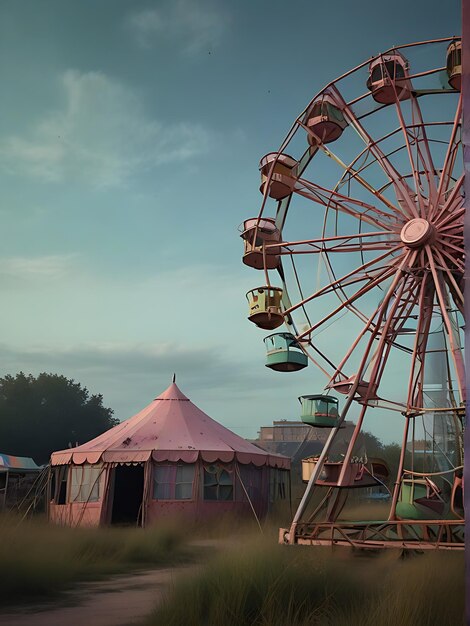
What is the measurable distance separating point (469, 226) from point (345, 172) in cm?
1402

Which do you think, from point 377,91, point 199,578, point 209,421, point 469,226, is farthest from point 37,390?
point 469,226

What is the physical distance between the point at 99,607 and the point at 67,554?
12.0 feet

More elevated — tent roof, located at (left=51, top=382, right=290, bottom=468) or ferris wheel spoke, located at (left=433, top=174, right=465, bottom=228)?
ferris wheel spoke, located at (left=433, top=174, right=465, bottom=228)

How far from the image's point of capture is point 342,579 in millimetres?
7738

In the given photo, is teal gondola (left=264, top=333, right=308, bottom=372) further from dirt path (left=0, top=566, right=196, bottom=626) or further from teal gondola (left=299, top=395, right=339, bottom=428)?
dirt path (left=0, top=566, right=196, bottom=626)

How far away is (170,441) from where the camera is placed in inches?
827

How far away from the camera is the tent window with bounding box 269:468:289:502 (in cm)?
2338

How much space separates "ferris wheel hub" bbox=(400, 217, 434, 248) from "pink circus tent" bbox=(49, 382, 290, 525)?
30.9 ft

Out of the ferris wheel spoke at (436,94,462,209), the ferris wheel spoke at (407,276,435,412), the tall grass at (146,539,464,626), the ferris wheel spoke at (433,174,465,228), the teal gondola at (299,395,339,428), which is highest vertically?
the ferris wheel spoke at (436,94,462,209)

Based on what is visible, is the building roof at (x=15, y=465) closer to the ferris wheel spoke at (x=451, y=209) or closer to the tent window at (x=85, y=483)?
the tent window at (x=85, y=483)

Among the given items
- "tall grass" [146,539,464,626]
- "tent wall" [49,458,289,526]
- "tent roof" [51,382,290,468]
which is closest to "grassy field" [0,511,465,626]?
"tall grass" [146,539,464,626]

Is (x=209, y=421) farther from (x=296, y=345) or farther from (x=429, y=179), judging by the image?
(x=429, y=179)

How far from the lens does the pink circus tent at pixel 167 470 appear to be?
2009 centimetres

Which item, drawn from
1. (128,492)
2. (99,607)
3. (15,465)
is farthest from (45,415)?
(99,607)
